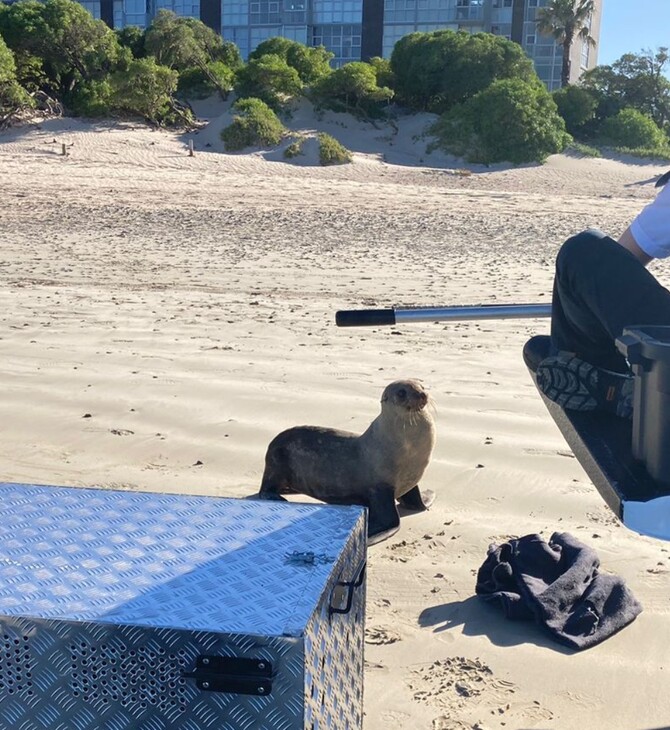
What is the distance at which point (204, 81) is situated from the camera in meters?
37.8

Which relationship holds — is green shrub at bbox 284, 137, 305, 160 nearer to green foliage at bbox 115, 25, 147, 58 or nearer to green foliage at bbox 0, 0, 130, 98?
green foliage at bbox 0, 0, 130, 98

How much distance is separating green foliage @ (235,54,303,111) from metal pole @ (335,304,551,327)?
32346 millimetres

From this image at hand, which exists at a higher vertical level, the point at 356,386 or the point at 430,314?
the point at 430,314

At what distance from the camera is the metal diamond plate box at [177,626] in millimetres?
1937

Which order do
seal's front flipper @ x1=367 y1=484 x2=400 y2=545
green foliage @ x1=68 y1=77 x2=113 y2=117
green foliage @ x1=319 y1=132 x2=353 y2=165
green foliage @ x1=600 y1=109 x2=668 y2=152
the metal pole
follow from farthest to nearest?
green foliage @ x1=600 y1=109 x2=668 y2=152, green foliage @ x1=68 y1=77 x2=113 y2=117, green foliage @ x1=319 y1=132 x2=353 y2=165, seal's front flipper @ x1=367 y1=484 x2=400 y2=545, the metal pole

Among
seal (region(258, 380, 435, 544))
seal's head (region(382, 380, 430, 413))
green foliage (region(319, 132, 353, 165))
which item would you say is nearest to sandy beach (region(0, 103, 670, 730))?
seal (region(258, 380, 435, 544))

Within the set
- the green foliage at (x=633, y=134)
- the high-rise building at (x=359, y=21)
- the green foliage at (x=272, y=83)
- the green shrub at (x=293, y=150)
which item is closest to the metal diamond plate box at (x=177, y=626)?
the green shrub at (x=293, y=150)

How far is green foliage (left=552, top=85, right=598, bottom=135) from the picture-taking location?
123 ft

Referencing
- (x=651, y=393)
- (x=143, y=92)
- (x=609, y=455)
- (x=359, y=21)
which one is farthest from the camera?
(x=359, y=21)

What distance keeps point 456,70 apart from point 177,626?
37.4 m

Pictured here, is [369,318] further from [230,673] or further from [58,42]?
[58,42]

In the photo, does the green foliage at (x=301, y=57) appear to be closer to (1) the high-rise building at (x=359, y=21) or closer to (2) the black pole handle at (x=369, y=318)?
(1) the high-rise building at (x=359, y=21)

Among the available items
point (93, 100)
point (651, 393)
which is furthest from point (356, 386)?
point (93, 100)

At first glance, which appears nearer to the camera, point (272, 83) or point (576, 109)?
point (272, 83)
